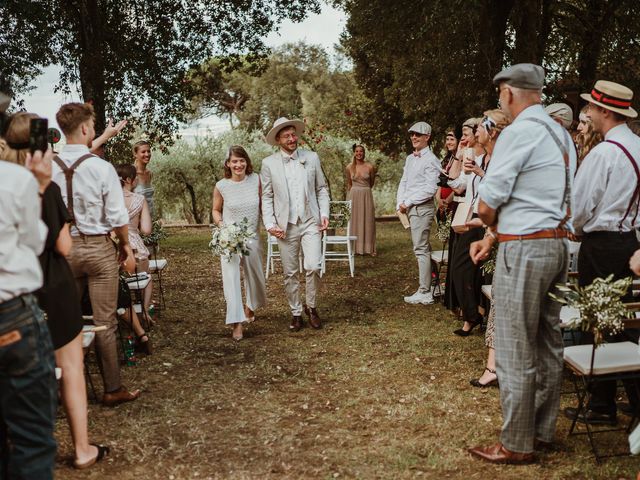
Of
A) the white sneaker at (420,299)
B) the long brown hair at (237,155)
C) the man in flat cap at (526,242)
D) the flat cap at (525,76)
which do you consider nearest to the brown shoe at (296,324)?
the long brown hair at (237,155)

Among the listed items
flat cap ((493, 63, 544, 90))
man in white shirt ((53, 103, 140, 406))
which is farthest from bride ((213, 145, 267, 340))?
flat cap ((493, 63, 544, 90))

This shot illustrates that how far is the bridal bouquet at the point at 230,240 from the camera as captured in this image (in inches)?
263

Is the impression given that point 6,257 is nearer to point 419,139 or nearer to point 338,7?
point 419,139

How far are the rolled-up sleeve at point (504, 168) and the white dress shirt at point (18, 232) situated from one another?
2442mm

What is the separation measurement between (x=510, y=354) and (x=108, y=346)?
2985mm

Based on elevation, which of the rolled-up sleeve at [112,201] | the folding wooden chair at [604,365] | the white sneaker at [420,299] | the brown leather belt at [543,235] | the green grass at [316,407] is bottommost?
the green grass at [316,407]

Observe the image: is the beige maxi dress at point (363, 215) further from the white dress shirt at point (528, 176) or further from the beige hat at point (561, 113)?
the white dress shirt at point (528, 176)

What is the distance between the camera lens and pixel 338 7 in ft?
55.6

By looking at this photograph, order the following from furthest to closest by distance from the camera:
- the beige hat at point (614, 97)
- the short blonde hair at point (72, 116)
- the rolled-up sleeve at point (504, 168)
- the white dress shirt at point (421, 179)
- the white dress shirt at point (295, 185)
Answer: the white dress shirt at point (421, 179), the white dress shirt at point (295, 185), the short blonde hair at point (72, 116), the beige hat at point (614, 97), the rolled-up sleeve at point (504, 168)

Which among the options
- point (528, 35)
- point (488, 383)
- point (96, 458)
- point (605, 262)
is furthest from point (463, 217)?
point (528, 35)

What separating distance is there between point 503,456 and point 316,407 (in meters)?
1.64

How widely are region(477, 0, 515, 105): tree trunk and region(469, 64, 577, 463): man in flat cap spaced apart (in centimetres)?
706

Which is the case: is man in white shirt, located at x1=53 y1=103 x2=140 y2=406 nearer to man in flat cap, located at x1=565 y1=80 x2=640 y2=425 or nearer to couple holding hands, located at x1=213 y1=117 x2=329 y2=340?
couple holding hands, located at x1=213 y1=117 x2=329 y2=340

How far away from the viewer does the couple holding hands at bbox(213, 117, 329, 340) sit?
7.06 metres
